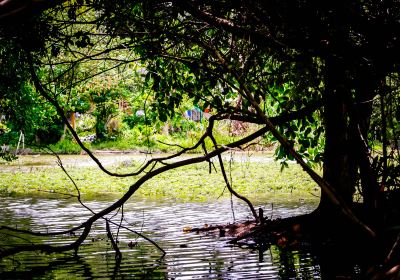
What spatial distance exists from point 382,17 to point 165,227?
5.49 metres

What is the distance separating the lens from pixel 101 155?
29.4 metres

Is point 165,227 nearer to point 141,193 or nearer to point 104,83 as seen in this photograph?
point 141,193

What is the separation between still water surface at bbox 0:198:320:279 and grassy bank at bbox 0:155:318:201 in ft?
8.47

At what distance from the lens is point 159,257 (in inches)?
270

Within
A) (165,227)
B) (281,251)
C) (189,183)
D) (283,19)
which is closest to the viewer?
(283,19)

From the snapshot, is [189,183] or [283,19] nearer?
[283,19]

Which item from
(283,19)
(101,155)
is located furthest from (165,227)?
(101,155)

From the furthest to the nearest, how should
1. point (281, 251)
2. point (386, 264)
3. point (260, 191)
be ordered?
point (260, 191) < point (281, 251) < point (386, 264)

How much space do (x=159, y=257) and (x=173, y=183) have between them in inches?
396

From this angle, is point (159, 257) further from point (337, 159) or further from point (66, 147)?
point (66, 147)

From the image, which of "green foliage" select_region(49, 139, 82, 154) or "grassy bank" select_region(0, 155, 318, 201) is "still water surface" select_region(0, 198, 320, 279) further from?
"green foliage" select_region(49, 139, 82, 154)

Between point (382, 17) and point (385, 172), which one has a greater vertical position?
point (382, 17)

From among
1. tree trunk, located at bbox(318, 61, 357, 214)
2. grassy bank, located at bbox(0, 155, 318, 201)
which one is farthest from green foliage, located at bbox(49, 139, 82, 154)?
tree trunk, located at bbox(318, 61, 357, 214)

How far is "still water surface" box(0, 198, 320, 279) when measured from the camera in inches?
235
